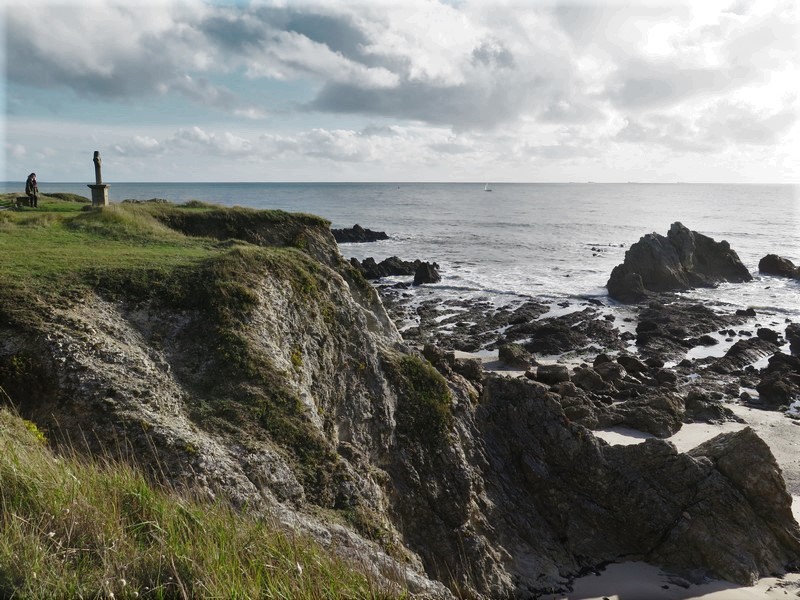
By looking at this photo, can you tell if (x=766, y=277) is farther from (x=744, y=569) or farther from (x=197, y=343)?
(x=197, y=343)

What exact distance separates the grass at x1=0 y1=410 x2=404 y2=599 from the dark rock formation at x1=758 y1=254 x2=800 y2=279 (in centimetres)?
7281

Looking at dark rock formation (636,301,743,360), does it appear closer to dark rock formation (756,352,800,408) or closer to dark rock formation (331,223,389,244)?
dark rock formation (756,352,800,408)

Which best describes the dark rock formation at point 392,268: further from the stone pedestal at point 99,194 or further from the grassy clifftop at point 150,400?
the grassy clifftop at point 150,400

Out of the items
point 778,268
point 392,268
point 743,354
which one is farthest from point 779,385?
point 778,268

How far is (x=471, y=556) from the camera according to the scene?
43.6 feet

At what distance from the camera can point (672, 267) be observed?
59406 millimetres

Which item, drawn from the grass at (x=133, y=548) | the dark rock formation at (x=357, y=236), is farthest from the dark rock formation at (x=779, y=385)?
the dark rock formation at (x=357, y=236)

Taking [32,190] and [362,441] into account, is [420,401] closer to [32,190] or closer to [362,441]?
[362,441]

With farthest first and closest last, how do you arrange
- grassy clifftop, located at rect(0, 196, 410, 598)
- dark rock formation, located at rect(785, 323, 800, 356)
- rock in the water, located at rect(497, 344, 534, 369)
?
dark rock formation, located at rect(785, 323, 800, 356) < rock in the water, located at rect(497, 344, 534, 369) < grassy clifftop, located at rect(0, 196, 410, 598)

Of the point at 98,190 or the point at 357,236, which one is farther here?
the point at 357,236

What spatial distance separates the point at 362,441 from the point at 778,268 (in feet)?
221

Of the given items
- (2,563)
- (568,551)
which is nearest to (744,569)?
(568,551)

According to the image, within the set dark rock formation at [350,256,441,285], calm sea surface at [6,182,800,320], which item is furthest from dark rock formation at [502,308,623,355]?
dark rock formation at [350,256,441,285]

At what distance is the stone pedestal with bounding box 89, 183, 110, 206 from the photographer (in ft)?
89.5
